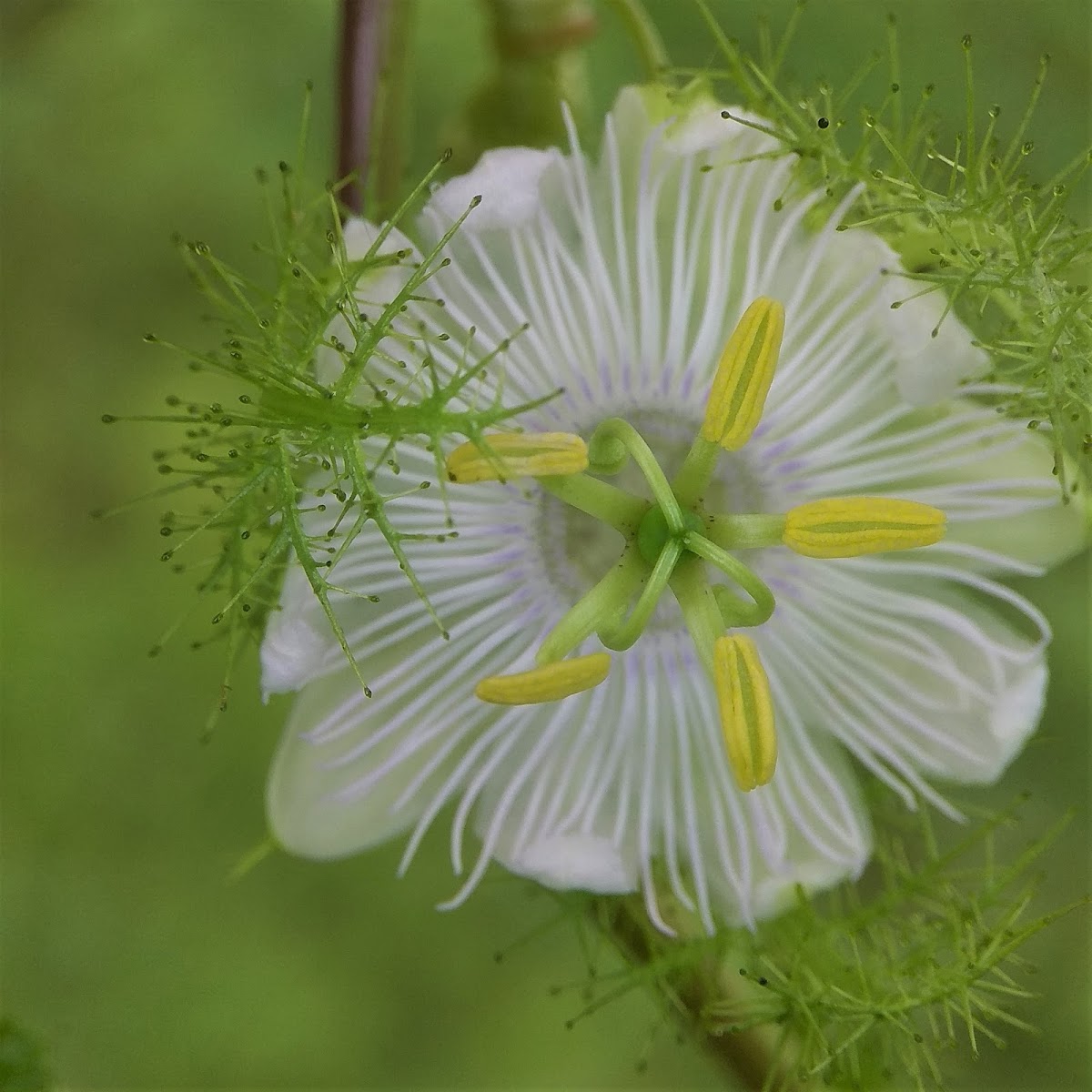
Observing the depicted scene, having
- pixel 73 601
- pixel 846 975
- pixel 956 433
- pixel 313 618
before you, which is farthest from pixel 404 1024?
pixel 956 433

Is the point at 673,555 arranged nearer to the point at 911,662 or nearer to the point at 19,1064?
the point at 911,662

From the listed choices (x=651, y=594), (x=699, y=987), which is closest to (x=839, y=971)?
(x=699, y=987)

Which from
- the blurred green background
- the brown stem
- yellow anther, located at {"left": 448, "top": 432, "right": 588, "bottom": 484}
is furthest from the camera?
the blurred green background

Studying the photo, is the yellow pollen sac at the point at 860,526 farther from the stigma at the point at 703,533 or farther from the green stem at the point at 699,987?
the green stem at the point at 699,987

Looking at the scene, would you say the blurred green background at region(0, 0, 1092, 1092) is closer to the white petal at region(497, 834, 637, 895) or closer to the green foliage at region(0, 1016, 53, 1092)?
the green foliage at region(0, 1016, 53, 1092)

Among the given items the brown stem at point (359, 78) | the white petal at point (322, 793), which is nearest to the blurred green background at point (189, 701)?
the brown stem at point (359, 78)

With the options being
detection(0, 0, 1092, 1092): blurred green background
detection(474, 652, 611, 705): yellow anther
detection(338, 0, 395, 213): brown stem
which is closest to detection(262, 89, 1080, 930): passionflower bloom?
detection(474, 652, 611, 705): yellow anther
